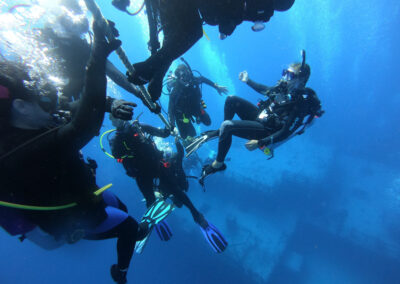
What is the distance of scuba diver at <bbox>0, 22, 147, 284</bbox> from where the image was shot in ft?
4.22

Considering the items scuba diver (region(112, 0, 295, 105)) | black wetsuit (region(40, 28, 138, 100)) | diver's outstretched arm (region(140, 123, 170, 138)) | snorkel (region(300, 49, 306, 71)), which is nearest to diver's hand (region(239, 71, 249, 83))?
snorkel (region(300, 49, 306, 71))

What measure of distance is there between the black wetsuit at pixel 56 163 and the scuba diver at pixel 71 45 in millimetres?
1530

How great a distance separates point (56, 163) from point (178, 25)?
Answer: 1.62m

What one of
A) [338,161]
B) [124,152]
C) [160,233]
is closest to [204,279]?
[160,233]

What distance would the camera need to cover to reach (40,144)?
1.33 m

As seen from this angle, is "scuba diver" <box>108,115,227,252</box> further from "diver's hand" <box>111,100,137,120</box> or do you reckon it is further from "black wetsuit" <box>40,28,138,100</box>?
"diver's hand" <box>111,100,137,120</box>

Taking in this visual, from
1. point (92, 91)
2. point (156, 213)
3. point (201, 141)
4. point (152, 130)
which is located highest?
point (92, 91)

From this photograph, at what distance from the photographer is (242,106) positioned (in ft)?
16.2

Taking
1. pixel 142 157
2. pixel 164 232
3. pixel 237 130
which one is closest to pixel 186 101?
pixel 142 157

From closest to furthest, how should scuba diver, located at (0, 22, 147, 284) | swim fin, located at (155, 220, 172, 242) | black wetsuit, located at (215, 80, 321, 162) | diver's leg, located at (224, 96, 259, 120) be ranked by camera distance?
scuba diver, located at (0, 22, 147, 284) → black wetsuit, located at (215, 80, 321, 162) → diver's leg, located at (224, 96, 259, 120) → swim fin, located at (155, 220, 172, 242)

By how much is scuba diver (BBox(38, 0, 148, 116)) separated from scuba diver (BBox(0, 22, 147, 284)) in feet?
4.97

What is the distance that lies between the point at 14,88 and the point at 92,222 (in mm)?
1816

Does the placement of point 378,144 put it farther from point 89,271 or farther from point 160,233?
point 89,271

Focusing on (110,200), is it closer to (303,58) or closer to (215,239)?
(215,239)
